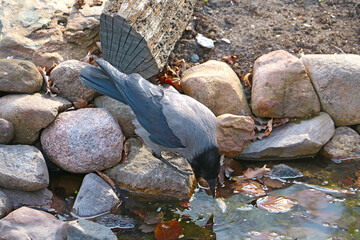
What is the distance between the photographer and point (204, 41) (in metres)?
6.55

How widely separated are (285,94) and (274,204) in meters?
1.65

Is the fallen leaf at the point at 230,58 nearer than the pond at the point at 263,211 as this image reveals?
No

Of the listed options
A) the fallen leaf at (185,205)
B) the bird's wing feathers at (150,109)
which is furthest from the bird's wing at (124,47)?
the fallen leaf at (185,205)

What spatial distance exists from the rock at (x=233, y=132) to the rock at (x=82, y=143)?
124cm

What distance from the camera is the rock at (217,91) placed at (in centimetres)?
557

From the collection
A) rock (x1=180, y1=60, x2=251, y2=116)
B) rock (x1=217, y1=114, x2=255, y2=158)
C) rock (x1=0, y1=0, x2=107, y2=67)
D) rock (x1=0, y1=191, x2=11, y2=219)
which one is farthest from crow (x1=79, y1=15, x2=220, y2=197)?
rock (x1=0, y1=191, x2=11, y2=219)

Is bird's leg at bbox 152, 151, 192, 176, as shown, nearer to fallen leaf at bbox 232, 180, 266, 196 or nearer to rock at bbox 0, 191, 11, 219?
fallen leaf at bbox 232, 180, 266, 196

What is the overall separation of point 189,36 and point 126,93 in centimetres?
220

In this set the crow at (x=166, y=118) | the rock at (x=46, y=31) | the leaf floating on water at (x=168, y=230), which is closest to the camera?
the leaf floating on water at (x=168, y=230)

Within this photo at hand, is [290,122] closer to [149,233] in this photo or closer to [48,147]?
[149,233]

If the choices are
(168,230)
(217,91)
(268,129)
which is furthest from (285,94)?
(168,230)

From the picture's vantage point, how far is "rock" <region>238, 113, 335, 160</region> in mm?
5434

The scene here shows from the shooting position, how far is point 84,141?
15.8 ft

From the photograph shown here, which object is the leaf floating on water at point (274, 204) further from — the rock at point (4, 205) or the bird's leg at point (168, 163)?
the rock at point (4, 205)
